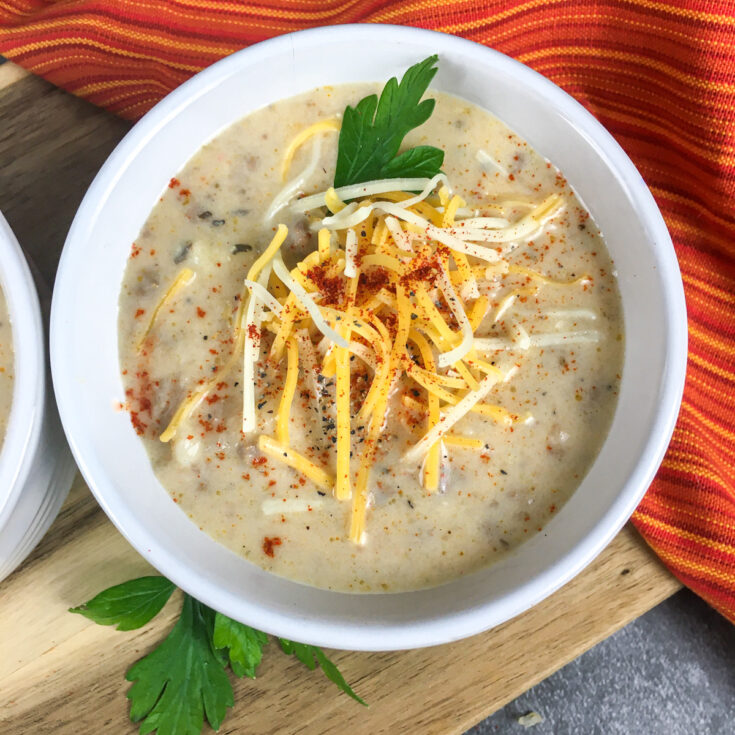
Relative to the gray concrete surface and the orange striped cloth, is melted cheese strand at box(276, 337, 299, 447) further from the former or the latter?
the gray concrete surface

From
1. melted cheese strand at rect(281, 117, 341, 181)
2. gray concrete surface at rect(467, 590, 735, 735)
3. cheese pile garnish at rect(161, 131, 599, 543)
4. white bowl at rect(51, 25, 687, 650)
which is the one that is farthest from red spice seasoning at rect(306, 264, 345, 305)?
gray concrete surface at rect(467, 590, 735, 735)

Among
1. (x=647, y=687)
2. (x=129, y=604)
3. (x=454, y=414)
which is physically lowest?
(x=647, y=687)

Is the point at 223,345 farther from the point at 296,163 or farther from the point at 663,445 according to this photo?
the point at 663,445

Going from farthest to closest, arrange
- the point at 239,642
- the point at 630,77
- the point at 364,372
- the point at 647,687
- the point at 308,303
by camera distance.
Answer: the point at 647,687
the point at 630,77
the point at 239,642
the point at 364,372
the point at 308,303

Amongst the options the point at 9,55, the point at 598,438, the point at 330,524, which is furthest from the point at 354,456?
the point at 9,55

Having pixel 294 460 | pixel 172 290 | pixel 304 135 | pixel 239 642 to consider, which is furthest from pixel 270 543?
pixel 304 135

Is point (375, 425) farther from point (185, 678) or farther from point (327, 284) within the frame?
point (185, 678)
